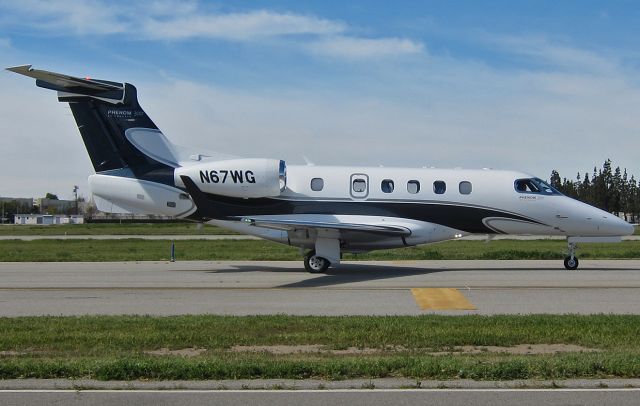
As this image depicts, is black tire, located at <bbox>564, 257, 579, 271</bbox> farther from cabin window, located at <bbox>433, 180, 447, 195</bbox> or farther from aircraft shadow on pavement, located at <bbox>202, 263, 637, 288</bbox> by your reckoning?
cabin window, located at <bbox>433, 180, 447, 195</bbox>

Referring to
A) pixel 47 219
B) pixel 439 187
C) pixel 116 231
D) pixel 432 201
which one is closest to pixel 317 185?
pixel 432 201

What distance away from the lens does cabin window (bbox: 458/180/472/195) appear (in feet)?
75.1

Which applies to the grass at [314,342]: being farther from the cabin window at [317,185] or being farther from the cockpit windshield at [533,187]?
the cockpit windshield at [533,187]

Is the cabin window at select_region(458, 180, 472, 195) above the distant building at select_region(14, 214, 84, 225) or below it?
above

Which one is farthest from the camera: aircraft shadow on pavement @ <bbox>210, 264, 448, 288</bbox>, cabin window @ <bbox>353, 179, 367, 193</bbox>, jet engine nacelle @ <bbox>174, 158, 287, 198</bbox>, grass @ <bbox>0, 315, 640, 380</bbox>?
cabin window @ <bbox>353, 179, 367, 193</bbox>

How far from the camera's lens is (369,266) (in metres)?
24.5

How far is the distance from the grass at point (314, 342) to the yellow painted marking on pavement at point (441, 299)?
77.1 inches

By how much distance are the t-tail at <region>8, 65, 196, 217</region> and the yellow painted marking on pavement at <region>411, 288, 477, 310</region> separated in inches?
345

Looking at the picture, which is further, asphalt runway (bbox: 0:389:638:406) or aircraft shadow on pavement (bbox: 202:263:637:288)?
aircraft shadow on pavement (bbox: 202:263:637:288)

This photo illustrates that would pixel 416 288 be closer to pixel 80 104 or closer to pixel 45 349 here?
pixel 45 349

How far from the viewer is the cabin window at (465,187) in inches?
901

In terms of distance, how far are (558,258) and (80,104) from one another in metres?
18.3

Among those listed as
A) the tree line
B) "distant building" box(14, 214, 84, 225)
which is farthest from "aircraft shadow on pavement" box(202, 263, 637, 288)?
"distant building" box(14, 214, 84, 225)

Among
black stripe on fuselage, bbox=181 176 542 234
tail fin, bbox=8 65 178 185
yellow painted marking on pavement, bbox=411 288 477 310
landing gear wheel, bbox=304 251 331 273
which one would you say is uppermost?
tail fin, bbox=8 65 178 185
